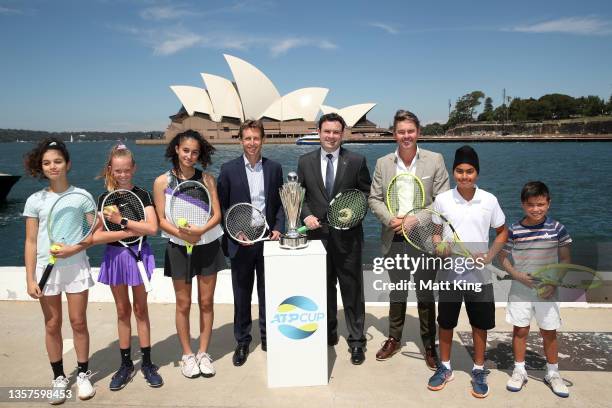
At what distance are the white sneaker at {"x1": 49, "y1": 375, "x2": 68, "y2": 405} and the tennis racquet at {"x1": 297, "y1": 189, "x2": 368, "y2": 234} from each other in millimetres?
2305

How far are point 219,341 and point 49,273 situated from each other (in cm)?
169

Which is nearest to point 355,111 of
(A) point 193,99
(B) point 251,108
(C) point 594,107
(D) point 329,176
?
(B) point 251,108

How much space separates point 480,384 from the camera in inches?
124

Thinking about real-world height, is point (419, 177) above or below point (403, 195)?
above

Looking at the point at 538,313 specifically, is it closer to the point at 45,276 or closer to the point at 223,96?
the point at 45,276

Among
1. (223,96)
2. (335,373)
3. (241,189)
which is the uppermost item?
(223,96)

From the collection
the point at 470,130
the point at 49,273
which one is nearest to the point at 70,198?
the point at 49,273

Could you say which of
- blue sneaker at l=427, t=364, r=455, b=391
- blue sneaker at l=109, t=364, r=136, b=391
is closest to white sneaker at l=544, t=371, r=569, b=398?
blue sneaker at l=427, t=364, r=455, b=391

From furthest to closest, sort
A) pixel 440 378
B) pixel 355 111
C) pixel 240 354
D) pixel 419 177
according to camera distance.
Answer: pixel 355 111 < pixel 240 354 < pixel 419 177 < pixel 440 378

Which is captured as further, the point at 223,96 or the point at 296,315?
the point at 223,96

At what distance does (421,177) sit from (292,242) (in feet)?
3.92

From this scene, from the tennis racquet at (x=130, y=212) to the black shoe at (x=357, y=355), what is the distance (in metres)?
1.74

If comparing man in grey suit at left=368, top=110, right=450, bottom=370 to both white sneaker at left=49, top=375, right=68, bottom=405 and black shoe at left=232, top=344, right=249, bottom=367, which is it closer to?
black shoe at left=232, top=344, right=249, bottom=367

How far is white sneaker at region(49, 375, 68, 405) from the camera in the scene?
3043mm
